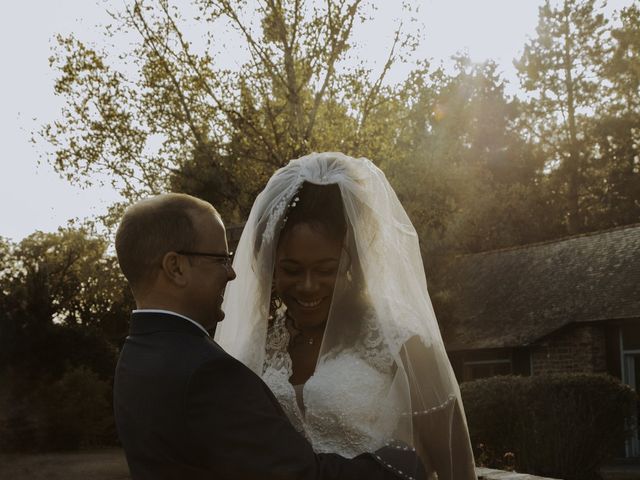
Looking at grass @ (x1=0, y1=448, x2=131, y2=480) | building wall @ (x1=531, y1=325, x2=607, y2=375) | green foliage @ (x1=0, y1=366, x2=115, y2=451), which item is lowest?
grass @ (x1=0, y1=448, x2=131, y2=480)

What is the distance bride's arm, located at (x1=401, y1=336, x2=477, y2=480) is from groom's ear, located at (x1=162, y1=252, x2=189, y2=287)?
38.7 inches

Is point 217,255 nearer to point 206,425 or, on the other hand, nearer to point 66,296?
point 206,425

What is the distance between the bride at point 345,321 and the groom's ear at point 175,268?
812mm

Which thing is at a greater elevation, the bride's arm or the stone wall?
the bride's arm

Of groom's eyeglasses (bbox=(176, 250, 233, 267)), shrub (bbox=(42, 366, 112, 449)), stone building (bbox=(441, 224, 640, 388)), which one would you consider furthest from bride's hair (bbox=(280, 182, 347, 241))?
stone building (bbox=(441, 224, 640, 388))

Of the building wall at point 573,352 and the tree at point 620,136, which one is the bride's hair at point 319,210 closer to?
the building wall at point 573,352

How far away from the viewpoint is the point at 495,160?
44906 mm

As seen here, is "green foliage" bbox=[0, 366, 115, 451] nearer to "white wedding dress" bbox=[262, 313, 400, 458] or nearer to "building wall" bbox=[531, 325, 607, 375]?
"building wall" bbox=[531, 325, 607, 375]

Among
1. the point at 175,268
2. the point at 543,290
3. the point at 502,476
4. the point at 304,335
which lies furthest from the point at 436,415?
the point at 543,290

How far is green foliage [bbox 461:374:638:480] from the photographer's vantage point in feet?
39.6

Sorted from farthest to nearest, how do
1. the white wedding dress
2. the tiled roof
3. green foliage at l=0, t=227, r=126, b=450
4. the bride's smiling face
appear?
the tiled roof < green foliage at l=0, t=227, r=126, b=450 < the bride's smiling face < the white wedding dress

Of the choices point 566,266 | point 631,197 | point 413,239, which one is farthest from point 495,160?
point 413,239

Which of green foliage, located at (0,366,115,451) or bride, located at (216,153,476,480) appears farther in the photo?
green foliage, located at (0,366,115,451)

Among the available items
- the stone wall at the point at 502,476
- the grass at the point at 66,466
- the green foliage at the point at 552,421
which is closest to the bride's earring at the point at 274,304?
the stone wall at the point at 502,476
